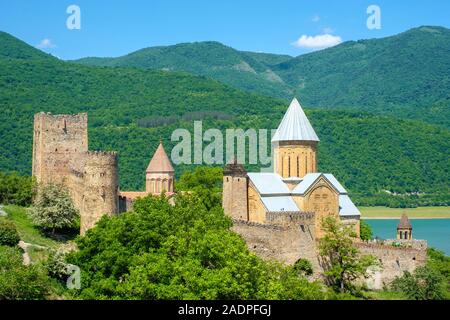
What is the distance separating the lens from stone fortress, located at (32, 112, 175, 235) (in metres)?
27.3

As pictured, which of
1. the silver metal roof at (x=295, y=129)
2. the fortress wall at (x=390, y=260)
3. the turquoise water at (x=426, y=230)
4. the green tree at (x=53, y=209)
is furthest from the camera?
the turquoise water at (x=426, y=230)

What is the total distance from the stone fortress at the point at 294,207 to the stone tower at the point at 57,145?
6.75 meters

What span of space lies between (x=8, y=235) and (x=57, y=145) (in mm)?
8141

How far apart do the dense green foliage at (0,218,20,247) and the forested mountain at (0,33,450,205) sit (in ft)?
144

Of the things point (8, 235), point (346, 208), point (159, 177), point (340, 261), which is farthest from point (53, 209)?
point (346, 208)

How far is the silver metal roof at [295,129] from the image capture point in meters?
33.2

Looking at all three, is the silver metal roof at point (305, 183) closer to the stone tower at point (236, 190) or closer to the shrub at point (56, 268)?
the stone tower at point (236, 190)

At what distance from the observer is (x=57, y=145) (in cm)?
3234

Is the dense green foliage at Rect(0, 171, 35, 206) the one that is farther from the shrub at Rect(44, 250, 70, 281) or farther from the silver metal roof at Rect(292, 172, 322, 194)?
the silver metal roof at Rect(292, 172, 322, 194)

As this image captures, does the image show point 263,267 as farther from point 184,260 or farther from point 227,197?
point 227,197

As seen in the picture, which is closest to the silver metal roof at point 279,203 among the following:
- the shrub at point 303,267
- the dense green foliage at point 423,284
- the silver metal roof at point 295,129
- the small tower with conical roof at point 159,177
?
the silver metal roof at point 295,129

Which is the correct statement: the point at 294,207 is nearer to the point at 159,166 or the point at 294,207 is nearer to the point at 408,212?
the point at 159,166

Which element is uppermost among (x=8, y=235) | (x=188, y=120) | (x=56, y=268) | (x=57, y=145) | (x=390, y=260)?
(x=188, y=120)

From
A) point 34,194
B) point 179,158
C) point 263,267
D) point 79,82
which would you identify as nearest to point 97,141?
point 179,158
